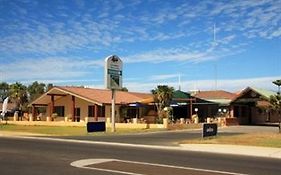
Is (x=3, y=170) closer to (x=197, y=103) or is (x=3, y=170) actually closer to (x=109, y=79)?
(x=109, y=79)

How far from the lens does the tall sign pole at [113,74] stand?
3841 centimetres

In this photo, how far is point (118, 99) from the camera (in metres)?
52.1

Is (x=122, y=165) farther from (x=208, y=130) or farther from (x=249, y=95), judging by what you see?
(x=249, y=95)

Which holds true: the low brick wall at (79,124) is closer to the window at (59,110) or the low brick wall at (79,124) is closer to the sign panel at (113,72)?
the window at (59,110)

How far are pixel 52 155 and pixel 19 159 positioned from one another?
5.53 ft

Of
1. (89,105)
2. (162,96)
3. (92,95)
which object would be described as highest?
(92,95)

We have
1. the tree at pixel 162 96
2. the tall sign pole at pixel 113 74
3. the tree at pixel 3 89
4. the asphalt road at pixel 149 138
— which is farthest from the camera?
the tree at pixel 3 89

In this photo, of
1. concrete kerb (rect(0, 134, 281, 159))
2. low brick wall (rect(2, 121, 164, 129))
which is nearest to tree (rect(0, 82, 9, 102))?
low brick wall (rect(2, 121, 164, 129))

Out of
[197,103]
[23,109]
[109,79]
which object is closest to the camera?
[109,79]

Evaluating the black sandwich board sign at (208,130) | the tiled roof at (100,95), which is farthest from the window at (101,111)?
the black sandwich board sign at (208,130)

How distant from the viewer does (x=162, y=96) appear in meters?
44.3

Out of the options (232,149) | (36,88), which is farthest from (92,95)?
(36,88)

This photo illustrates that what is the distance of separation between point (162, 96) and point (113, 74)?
699 cm

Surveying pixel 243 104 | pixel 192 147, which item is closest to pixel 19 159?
pixel 192 147
